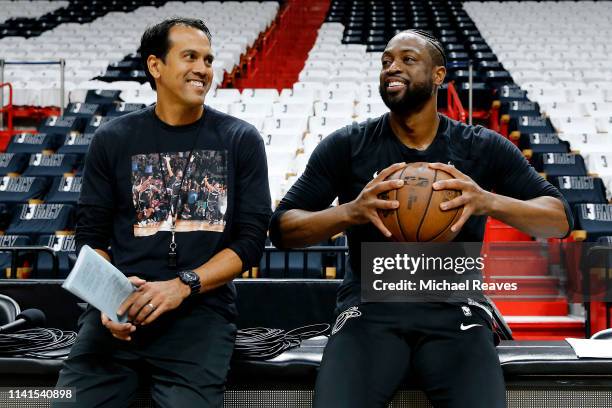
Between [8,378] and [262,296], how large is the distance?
5.11 feet

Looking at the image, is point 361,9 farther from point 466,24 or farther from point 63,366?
point 63,366

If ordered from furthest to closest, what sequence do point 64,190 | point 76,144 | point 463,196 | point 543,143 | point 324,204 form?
point 76,144 → point 543,143 → point 64,190 → point 324,204 → point 463,196

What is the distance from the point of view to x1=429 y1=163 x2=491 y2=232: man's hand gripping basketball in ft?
5.58

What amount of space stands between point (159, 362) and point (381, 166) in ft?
2.72

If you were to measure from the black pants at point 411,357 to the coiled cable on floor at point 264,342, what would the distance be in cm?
26

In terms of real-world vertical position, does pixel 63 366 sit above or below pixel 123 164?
below

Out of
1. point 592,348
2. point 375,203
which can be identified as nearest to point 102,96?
point 375,203

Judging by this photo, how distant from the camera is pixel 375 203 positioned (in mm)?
1729

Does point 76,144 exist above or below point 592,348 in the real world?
above

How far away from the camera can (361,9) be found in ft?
46.0

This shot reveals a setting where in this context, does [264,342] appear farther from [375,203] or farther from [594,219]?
[594,219]

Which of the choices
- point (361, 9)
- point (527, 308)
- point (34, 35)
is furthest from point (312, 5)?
point (527, 308)

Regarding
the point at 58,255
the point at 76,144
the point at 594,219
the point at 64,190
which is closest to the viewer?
the point at 58,255

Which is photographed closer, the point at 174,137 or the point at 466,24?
the point at 174,137
